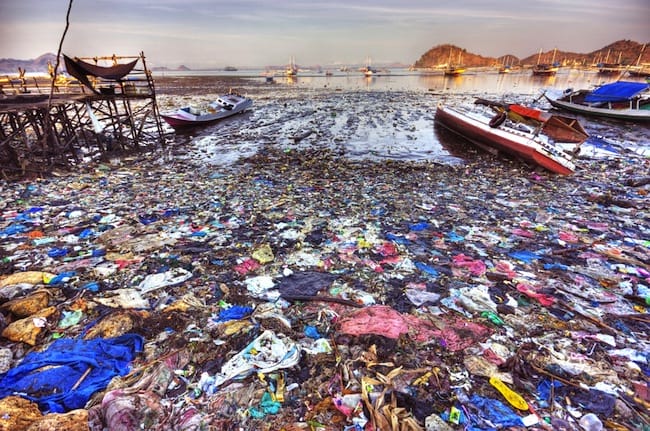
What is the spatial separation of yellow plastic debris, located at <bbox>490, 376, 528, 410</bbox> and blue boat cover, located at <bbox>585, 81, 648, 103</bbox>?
23890mm

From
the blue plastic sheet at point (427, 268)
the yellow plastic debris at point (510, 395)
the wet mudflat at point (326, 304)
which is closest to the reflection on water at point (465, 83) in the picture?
the wet mudflat at point (326, 304)

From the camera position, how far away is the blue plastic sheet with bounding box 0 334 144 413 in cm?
256

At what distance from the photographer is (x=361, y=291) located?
4.18 meters

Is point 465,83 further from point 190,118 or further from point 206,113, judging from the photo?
point 190,118

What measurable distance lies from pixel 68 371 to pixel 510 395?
4089mm

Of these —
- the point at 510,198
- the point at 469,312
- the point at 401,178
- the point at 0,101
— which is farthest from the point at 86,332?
the point at 0,101

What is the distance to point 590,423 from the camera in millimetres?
2457

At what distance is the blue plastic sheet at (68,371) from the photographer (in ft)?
8.40

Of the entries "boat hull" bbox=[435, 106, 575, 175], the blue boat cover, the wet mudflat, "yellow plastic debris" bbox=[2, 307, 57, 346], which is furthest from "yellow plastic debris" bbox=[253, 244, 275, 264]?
the blue boat cover

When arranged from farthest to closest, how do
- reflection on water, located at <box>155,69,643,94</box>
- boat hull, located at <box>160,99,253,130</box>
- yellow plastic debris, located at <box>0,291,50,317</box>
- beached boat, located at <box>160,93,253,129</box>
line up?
reflection on water, located at <box>155,69,643,94</box>, beached boat, located at <box>160,93,253,129</box>, boat hull, located at <box>160,99,253,130</box>, yellow plastic debris, located at <box>0,291,50,317</box>

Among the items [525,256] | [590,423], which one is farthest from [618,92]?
[590,423]

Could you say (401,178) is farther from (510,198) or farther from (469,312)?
(469,312)

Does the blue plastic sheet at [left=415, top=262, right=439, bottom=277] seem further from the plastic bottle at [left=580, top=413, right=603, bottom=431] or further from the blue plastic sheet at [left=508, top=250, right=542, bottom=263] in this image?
the plastic bottle at [left=580, top=413, right=603, bottom=431]

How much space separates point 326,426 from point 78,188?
8950 mm
